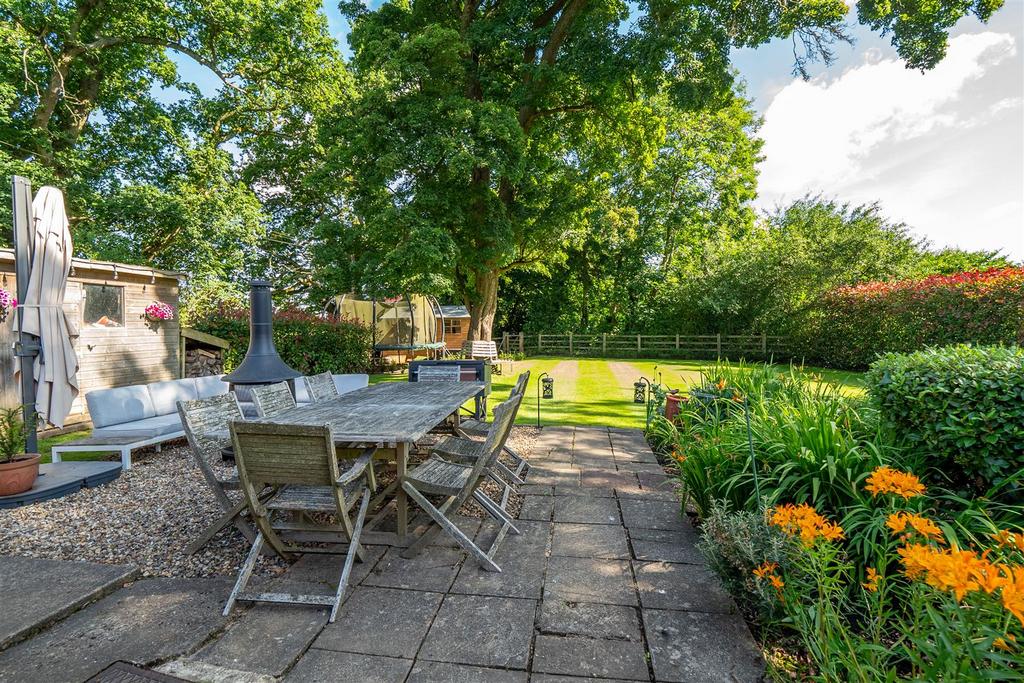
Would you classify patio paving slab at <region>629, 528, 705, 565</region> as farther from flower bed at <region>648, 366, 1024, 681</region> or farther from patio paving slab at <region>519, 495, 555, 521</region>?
patio paving slab at <region>519, 495, 555, 521</region>

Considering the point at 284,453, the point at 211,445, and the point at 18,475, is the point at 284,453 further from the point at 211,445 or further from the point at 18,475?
the point at 18,475

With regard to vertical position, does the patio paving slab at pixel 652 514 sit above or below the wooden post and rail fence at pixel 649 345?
below

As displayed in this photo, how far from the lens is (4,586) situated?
243cm

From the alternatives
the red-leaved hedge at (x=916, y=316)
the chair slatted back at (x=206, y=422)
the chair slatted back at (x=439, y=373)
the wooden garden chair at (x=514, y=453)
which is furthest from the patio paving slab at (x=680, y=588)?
the red-leaved hedge at (x=916, y=316)

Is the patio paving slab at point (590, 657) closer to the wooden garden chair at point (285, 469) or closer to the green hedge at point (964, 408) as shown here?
the wooden garden chair at point (285, 469)

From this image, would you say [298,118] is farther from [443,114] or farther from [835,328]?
[835,328]

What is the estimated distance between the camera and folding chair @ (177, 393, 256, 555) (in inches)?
112

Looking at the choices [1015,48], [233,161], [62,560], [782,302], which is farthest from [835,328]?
[233,161]

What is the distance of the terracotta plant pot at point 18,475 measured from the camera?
371 centimetres

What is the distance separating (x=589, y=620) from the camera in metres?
2.21

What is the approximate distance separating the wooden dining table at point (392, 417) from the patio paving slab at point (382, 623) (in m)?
0.49

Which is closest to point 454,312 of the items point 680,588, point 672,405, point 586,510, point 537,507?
point 672,405

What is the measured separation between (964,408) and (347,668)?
3.15 meters

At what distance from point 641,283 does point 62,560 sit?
799 inches
